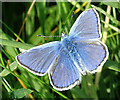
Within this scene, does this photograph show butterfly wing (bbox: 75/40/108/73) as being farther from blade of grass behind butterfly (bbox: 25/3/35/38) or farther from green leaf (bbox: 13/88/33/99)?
blade of grass behind butterfly (bbox: 25/3/35/38)

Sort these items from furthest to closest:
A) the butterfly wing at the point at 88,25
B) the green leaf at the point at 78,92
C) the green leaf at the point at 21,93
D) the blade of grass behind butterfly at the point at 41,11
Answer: the blade of grass behind butterfly at the point at 41,11, the green leaf at the point at 78,92, the butterfly wing at the point at 88,25, the green leaf at the point at 21,93

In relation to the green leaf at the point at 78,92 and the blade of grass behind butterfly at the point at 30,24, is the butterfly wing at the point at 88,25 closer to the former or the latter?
the green leaf at the point at 78,92

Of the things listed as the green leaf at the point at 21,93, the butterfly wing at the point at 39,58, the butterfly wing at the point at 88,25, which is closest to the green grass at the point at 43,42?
the green leaf at the point at 21,93

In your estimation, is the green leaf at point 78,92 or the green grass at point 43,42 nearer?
the green grass at point 43,42

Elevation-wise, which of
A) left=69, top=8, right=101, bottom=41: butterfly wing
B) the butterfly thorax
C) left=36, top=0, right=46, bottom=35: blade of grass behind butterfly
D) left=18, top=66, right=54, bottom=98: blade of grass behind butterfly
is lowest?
left=18, top=66, right=54, bottom=98: blade of grass behind butterfly

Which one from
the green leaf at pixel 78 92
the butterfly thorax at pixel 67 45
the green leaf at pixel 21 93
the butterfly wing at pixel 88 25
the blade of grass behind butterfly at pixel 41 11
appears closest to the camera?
the green leaf at pixel 21 93

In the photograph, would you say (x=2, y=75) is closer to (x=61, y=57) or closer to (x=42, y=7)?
(x=61, y=57)

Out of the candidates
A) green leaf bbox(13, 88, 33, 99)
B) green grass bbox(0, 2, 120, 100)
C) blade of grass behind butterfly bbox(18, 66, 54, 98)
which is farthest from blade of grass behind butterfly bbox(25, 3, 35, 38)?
green leaf bbox(13, 88, 33, 99)
